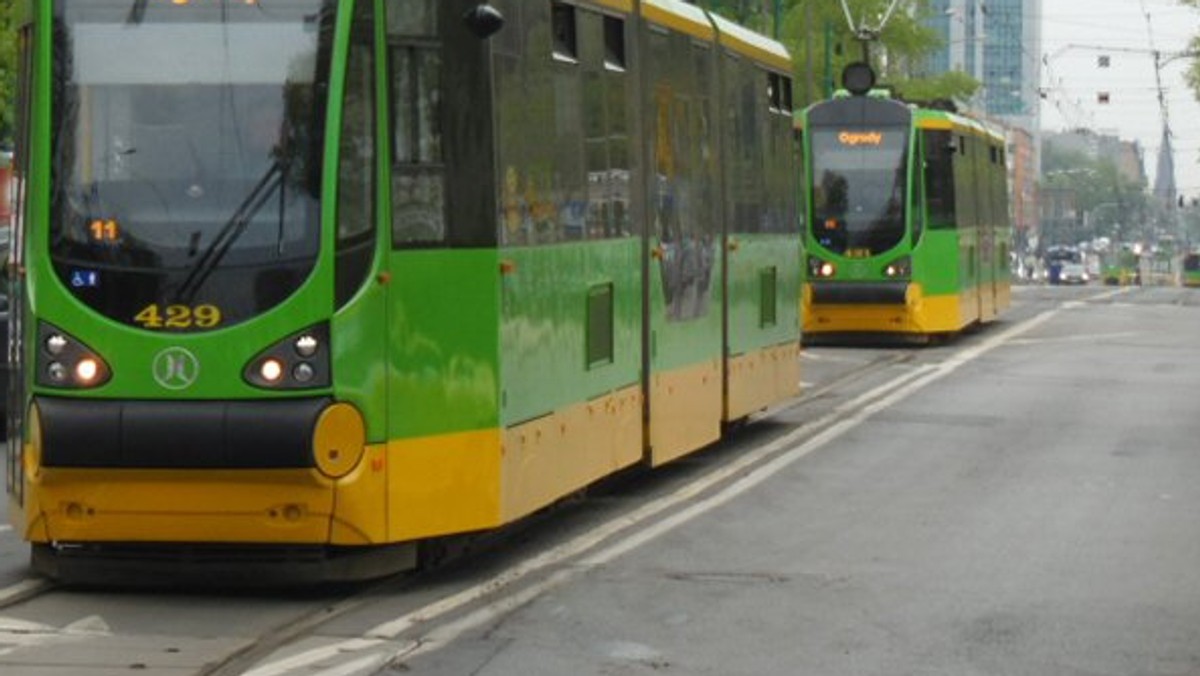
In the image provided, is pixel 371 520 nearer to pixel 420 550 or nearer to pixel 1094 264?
pixel 420 550

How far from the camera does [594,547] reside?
599 inches

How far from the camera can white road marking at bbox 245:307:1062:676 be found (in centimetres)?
1166

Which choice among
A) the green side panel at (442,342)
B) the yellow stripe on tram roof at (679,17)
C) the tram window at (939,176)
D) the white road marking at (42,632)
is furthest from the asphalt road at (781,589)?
the tram window at (939,176)

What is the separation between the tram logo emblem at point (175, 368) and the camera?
41.6 ft

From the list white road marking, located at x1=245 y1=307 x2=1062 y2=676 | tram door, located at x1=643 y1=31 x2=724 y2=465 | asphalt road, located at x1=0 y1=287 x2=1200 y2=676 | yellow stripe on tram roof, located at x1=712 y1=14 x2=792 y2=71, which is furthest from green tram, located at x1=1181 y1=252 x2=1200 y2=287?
tram door, located at x1=643 y1=31 x2=724 y2=465

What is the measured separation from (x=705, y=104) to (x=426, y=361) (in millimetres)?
7102

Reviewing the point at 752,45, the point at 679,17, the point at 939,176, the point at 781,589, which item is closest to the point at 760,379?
the point at 752,45

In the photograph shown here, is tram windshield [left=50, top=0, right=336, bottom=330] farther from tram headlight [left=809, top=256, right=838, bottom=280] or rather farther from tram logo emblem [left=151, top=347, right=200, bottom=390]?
tram headlight [left=809, top=256, right=838, bottom=280]

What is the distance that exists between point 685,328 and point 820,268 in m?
19.5

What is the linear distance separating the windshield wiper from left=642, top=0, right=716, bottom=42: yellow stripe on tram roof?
5.15 m

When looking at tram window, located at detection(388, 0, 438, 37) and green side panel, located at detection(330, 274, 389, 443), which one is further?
tram window, located at detection(388, 0, 438, 37)

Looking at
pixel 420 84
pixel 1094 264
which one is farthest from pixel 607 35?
pixel 1094 264

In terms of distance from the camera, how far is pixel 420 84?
13266mm

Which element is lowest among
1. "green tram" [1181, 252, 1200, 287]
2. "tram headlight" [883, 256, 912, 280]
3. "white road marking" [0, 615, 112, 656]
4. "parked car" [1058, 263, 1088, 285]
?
"parked car" [1058, 263, 1088, 285]
